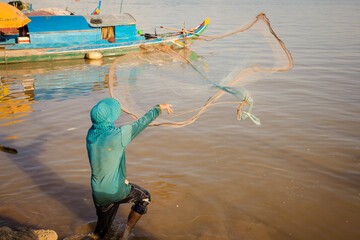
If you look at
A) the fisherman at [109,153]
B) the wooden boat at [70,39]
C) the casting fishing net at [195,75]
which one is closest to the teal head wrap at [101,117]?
the fisherman at [109,153]

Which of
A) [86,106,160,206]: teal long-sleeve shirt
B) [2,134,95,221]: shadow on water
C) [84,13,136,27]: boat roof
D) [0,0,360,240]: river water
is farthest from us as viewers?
[84,13,136,27]: boat roof

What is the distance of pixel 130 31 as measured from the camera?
17.7 metres

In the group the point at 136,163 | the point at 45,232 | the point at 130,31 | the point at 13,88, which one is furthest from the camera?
the point at 130,31

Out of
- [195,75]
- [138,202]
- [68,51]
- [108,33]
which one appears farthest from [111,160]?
[108,33]

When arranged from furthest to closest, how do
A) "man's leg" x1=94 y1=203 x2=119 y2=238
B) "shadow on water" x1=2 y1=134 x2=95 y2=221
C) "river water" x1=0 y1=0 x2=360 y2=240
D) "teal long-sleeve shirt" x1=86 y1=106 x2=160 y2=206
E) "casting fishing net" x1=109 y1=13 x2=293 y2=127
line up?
"casting fishing net" x1=109 y1=13 x2=293 y2=127 < "shadow on water" x1=2 y1=134 x2=95 y2=221 < "river water" x1=0 y1=0 x2=360 y2=240 < "man's leg" x1=94 y1=203 x2=119 y2=238 < "teal long-sleeve shirt" x1=86 y1=106 x2=160 y2=206

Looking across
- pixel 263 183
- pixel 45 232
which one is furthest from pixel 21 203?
pixel 263 183

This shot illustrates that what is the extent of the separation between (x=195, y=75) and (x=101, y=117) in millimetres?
6768

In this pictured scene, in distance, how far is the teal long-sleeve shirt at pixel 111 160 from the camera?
2766mm

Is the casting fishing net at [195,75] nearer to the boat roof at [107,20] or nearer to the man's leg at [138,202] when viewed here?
the man's leg at [138,202]

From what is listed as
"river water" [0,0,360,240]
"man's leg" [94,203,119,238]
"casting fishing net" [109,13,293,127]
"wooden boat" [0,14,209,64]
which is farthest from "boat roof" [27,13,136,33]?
"man's leg" [94,203,119,238]

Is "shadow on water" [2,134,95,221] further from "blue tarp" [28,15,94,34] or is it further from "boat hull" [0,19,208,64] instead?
"blue tarp" [28,15,94,34]

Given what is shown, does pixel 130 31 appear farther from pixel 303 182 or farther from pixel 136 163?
pixel 303 182

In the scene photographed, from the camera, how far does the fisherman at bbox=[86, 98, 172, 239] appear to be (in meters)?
2.77

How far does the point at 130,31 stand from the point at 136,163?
1350 centimetres
